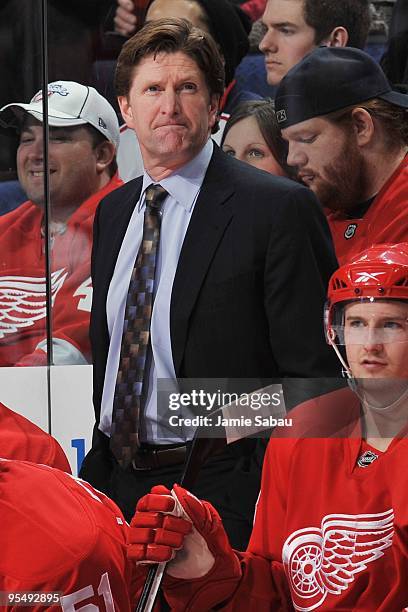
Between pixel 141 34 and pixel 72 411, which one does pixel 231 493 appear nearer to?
pixel 72 411

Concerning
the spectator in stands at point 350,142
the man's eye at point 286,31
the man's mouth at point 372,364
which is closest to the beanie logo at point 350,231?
the spectator in stands at point 350,142

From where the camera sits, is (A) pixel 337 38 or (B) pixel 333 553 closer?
(B) pixel 333 553

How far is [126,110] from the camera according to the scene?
1808 millimetres

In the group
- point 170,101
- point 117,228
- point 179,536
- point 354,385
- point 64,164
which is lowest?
point 179,536

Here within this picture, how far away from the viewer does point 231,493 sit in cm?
173

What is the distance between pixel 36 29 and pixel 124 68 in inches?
6.8

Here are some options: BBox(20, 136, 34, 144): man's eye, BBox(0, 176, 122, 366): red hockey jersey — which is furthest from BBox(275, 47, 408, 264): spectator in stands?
BBox(20, 136, 34, 144): man's eye

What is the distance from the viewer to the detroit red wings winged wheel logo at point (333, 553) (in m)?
1.49

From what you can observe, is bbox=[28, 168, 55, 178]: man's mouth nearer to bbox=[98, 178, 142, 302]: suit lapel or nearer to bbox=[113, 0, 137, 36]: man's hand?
bbox=[98, 178, 142, 302]: suit lapel

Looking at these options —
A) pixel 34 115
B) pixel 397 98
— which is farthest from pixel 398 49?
pixel 34 115

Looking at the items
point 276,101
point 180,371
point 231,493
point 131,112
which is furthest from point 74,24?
point 231,493

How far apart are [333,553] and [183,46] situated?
839mm

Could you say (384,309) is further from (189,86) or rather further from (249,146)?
(189,86)

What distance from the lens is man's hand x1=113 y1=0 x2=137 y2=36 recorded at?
1796 mm
